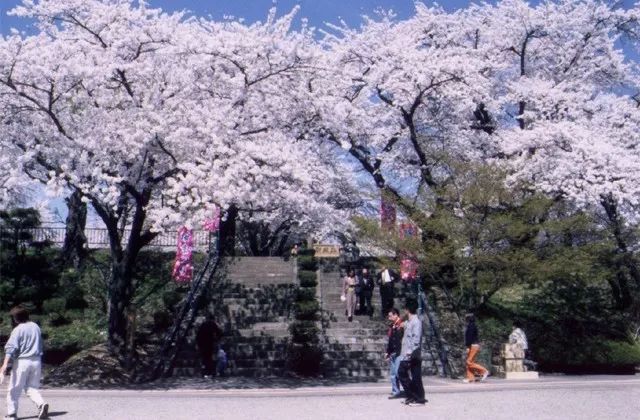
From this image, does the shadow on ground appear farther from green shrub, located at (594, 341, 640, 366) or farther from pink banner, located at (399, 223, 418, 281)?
green shrub, located at (594, 341, 640, 366)

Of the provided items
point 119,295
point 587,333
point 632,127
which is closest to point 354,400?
point 119,295

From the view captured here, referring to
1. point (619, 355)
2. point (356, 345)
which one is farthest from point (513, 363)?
point (619, 355)

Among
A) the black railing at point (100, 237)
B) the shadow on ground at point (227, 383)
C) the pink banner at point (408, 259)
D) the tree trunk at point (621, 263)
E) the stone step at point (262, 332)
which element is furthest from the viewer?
the black railing at point (100, 237)

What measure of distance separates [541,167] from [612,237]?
124 inches

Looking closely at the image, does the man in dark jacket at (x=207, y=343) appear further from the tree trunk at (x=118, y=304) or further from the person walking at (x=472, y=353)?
the person walking at (x=472, y=353)

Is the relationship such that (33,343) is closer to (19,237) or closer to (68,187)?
(68,187)

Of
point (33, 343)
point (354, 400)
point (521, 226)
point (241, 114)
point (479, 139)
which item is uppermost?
point (479, 139)

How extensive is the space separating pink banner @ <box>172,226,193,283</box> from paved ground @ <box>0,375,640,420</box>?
23.5 feet

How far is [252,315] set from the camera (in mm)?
19328

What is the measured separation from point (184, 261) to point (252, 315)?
3133 millimetres

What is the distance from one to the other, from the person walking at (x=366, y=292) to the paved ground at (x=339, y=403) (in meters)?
5.71

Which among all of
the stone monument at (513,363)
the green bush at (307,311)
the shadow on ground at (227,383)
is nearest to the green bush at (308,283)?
the green bush at (307,311)

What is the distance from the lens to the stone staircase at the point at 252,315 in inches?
657

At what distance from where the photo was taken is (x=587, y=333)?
20.7 m
